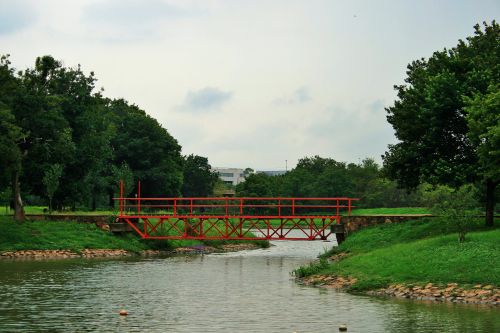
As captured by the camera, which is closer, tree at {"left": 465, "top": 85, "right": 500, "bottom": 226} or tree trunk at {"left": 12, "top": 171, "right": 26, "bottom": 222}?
tree at {"left": 465, "top": 85, "right": 500, "bottom": 226}

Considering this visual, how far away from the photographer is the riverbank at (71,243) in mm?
64438

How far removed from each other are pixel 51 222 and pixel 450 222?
42.2 meters

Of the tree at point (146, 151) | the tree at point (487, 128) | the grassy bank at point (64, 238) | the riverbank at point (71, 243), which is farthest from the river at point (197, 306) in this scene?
the tree at point (146, 151)

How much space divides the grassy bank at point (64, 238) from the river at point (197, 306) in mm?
11613

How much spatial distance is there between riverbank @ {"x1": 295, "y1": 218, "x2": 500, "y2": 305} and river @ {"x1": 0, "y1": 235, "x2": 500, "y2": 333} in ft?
4.79

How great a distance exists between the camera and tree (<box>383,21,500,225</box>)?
177 ft

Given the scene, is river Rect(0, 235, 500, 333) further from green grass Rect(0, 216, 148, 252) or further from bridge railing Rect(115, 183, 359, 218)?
green grass Rect(0, 216, 148, 252)

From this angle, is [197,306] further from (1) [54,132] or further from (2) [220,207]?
(2) [220,207]

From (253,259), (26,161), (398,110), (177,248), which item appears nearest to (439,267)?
(398,110)

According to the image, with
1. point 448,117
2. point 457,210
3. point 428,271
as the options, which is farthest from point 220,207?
point 428,271

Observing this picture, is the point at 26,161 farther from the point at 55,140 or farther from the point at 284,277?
the point at 284,277

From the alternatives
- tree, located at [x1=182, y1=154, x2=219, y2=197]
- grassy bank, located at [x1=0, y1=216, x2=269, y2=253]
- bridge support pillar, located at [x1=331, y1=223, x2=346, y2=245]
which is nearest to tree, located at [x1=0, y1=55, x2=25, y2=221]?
grassy bank, located at [x1=0, y1=216, x2=269, y2=253]

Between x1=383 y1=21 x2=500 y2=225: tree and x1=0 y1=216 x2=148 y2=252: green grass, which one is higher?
x1=383 y1=21 x2=500 y2=225: tree

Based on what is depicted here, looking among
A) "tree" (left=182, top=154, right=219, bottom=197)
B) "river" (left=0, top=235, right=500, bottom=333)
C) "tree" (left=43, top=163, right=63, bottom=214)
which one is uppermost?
"tree" (left=182, top=154, right=219, bottom=197)
